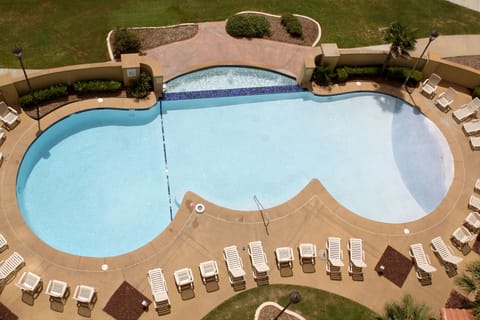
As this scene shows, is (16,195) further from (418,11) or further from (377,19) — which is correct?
(418,11)

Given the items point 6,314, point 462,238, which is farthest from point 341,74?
point 6,314

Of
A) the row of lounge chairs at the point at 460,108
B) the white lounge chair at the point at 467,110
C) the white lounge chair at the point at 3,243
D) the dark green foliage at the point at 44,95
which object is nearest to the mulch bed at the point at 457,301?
the row of lounge chairs at the point at 460,108

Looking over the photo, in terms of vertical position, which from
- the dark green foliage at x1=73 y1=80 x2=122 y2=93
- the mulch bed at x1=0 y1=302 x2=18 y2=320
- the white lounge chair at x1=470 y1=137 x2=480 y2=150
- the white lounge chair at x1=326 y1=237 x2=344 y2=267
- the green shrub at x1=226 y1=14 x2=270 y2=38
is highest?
the green shrub at x1=226 y1=14 x2=270 y2=38

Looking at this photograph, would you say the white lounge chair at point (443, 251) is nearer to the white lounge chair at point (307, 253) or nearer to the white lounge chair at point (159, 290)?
the white lounge chair at point (307, 253)

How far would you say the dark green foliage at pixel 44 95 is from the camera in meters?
24.7

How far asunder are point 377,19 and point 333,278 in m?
20.5

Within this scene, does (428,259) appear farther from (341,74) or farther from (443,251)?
(341,74)

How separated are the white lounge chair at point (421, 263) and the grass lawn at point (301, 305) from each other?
3.56 metres

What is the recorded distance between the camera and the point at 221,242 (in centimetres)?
2255

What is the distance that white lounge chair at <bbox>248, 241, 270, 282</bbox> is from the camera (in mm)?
21561

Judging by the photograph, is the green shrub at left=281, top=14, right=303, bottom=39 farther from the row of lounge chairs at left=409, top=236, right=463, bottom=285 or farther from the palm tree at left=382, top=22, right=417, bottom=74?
the row of lounge chairs at left=409, top=236, right=463, bottom=285

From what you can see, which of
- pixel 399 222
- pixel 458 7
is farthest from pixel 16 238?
pixel 458 7

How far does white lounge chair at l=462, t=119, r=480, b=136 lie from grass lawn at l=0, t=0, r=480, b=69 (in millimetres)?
8369

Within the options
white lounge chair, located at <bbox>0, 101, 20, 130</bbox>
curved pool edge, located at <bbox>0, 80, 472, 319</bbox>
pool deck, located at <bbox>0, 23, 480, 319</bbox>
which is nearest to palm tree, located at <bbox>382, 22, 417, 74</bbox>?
pool deck, located at <bbox>0, 23, 480, 319</bbox>
